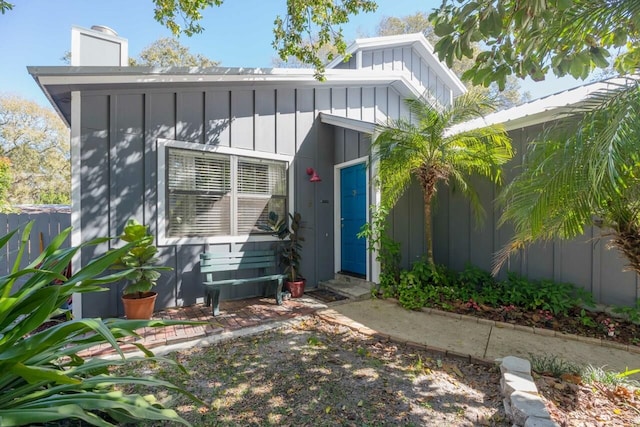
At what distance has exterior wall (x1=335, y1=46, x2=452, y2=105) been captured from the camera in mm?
8609

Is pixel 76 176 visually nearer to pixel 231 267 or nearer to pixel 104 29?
pixel 231 267

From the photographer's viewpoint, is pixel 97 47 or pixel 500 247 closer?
pixel 97 47

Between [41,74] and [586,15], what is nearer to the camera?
[586,15]

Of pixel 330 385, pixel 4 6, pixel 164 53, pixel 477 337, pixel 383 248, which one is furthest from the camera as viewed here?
pixel 164 53

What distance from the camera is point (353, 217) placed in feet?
19.1

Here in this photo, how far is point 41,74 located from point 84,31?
1.51m

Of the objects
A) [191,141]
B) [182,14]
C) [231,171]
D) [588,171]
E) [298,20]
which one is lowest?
[588,171]

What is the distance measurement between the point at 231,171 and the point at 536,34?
4.24 m

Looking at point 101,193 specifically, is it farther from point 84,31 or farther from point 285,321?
point 285,321

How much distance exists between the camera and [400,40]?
906cm

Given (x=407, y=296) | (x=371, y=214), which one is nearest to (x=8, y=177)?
(x=371, y=214)

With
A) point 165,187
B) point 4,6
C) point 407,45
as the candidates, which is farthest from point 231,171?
point 407,45

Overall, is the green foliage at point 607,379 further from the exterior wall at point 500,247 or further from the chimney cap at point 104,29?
the chimney cap at point 104,29

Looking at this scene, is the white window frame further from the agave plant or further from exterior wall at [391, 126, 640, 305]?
the agave plant
